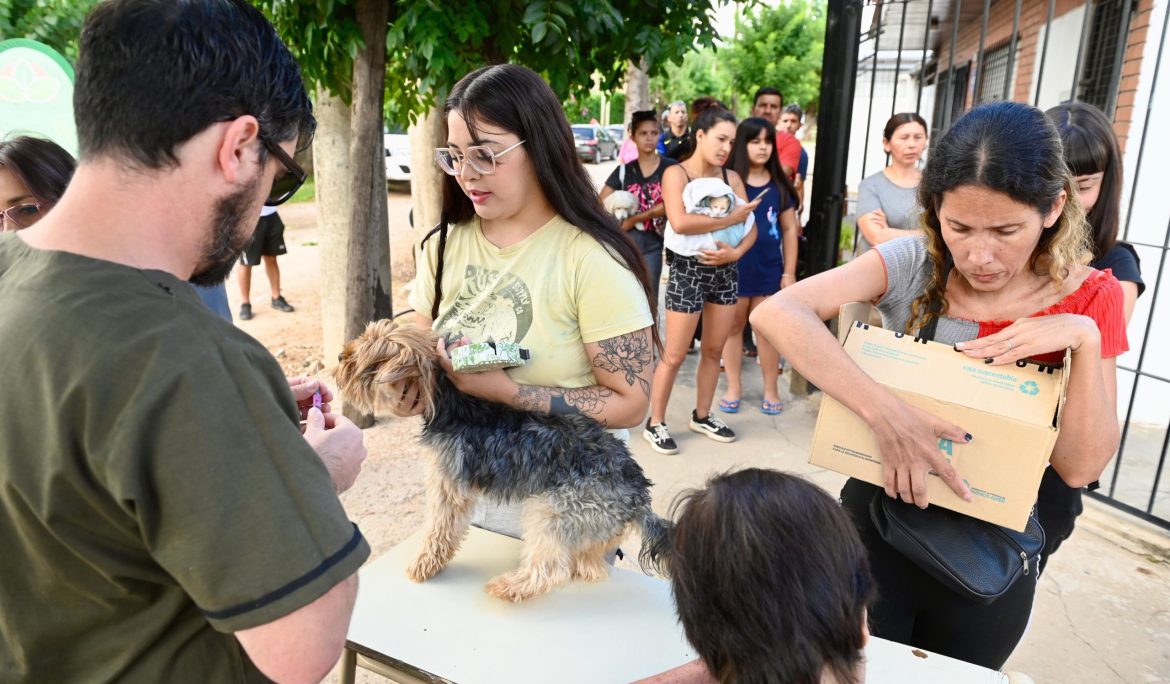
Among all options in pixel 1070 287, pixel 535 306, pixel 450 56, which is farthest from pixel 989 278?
pixel 450 56

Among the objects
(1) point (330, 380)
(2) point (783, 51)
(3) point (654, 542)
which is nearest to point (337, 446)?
(3) point (654, 542)

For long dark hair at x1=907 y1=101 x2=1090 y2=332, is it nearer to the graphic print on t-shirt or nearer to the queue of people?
the queue of people

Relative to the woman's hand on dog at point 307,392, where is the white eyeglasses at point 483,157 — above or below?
above

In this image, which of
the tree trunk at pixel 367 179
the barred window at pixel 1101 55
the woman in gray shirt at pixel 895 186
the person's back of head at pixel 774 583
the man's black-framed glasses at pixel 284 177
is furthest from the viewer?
the barred window at pixel 1101 55

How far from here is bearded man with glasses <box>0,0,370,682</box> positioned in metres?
0.80

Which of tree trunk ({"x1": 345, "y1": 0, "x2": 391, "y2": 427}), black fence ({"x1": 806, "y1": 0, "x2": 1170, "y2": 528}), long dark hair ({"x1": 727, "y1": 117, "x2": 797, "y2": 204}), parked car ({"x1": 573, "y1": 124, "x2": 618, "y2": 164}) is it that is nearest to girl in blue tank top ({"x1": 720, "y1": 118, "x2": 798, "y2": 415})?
long dark hair ({"x1": 727, "y1": 117, "x2": 797, "y2": 204})

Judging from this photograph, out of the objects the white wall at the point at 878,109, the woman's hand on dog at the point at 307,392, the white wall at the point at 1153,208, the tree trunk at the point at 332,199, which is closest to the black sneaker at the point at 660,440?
the tree trunk at the point at 332,199

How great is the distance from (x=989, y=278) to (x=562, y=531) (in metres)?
1.21

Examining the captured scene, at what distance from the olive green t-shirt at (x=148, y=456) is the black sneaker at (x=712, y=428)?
4.11 m

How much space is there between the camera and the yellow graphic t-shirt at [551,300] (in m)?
1.90

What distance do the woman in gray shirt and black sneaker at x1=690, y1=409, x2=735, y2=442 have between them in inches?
60.2

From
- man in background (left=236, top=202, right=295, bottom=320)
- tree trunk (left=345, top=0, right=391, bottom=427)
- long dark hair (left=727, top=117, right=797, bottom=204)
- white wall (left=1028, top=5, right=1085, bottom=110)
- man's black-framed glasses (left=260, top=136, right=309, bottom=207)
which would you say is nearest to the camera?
man's black-framed glasses (left=260, top=136, right=309, bottom=207)

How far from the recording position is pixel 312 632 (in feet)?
2.89

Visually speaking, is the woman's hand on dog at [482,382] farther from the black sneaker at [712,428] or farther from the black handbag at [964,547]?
the black sneaker at [712,428]
